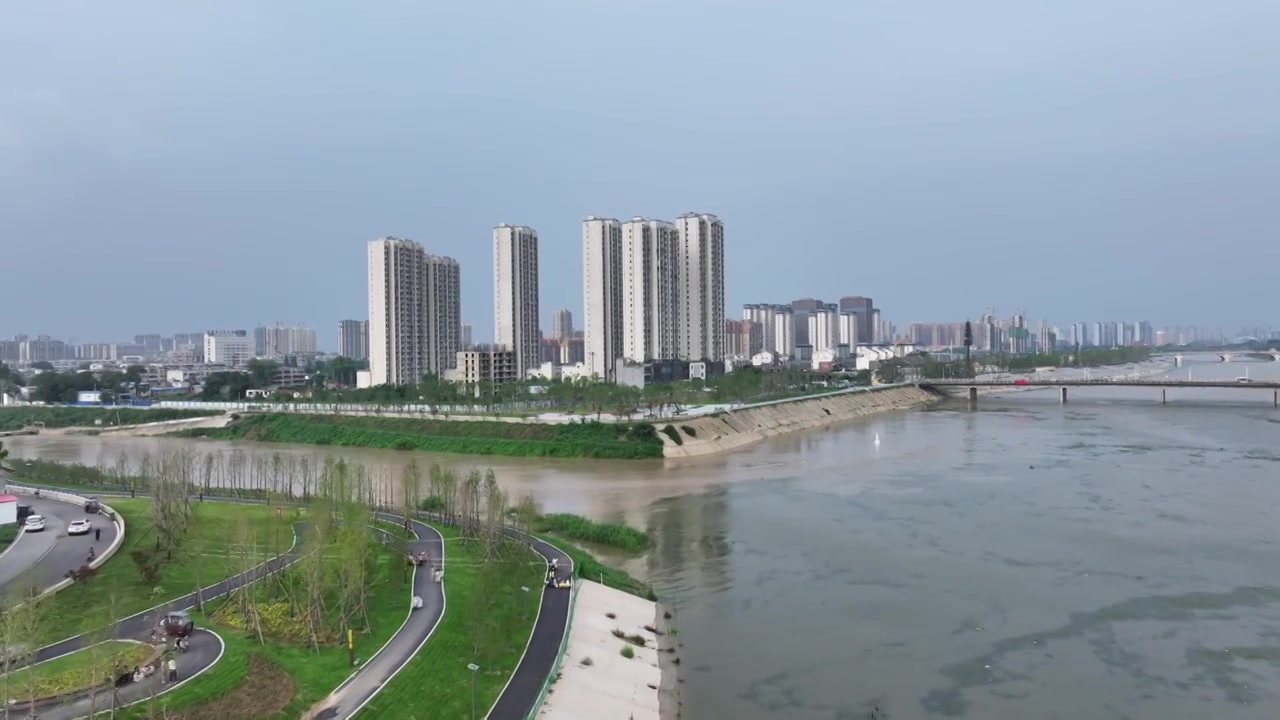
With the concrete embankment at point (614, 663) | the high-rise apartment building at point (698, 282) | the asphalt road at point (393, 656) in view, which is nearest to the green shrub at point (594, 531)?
the concrete embankment at point (614, 663)

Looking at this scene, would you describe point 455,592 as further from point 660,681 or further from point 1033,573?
point 1033,573

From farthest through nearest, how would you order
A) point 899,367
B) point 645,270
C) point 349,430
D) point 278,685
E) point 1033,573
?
point 899,367, point 645,270, point 349,430, point 1033,573, point 278,685

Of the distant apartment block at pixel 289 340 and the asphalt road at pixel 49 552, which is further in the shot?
the distant apartment block at pixel 289 340

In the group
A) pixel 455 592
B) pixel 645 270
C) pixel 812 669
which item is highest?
pixel 645 270

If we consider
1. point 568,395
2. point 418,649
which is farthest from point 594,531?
point 568,395

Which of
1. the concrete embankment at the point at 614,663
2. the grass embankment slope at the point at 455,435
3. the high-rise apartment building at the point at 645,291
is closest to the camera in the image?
the concrete embankment at the point at 614,663

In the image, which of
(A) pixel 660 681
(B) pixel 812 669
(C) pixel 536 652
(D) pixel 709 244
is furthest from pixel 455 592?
(D) pixel 709 244

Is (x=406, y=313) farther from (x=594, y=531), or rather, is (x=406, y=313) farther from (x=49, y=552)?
(x=49, y=552)

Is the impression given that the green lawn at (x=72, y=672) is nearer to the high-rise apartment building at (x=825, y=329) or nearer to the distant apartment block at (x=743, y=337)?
the distant apartment block at (x=743, y=337)
